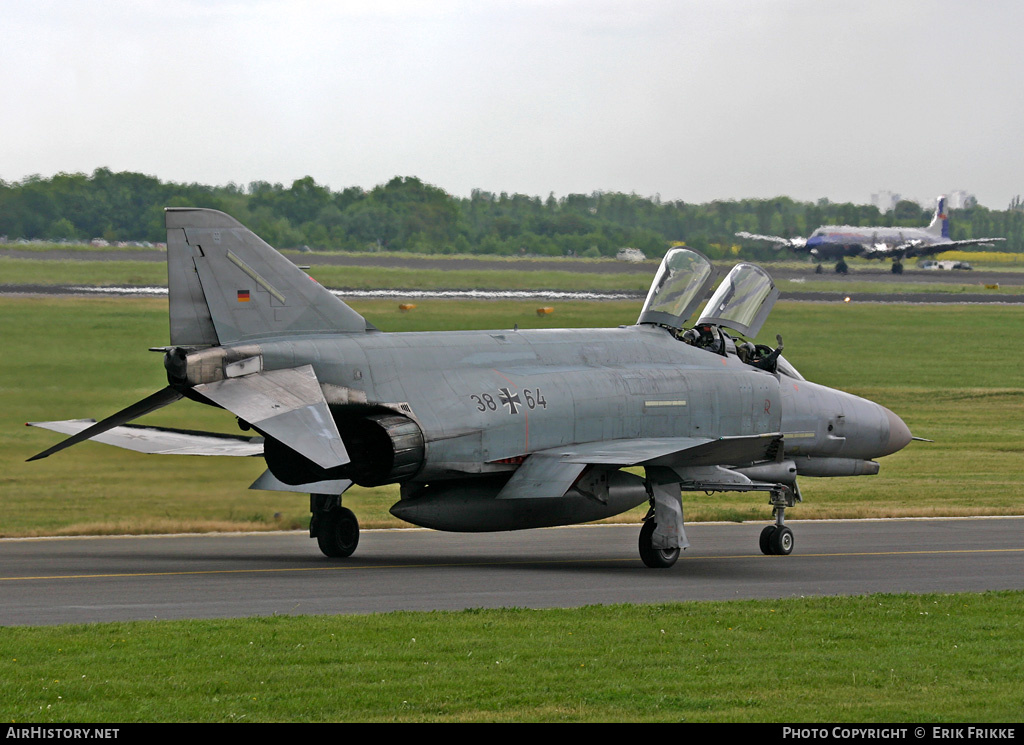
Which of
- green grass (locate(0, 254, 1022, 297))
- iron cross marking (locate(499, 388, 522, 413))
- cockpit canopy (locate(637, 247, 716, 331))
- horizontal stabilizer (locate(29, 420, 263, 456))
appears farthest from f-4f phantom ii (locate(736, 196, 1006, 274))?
iron cross marking (locate(499, 388, 522, 413))

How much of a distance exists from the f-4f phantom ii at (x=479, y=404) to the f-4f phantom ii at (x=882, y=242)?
5437 cm

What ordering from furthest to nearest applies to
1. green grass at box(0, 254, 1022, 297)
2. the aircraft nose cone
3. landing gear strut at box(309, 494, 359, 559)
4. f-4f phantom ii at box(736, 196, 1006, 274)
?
f-4f phantom ii at box(736, 196, 1006, 274) → green grass at box(0, 254, 1022, 297) → the aircraft nose cone → landing gear strut at box(309, 494, 359, 559)

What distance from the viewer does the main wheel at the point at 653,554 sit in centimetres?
1955

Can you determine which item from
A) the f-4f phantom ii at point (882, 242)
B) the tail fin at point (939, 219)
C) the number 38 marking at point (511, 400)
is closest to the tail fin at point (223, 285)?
the number 38 marking at point (511, 400)

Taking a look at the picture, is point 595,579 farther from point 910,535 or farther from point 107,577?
point 910,535

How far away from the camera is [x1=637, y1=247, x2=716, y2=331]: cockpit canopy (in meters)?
22.8

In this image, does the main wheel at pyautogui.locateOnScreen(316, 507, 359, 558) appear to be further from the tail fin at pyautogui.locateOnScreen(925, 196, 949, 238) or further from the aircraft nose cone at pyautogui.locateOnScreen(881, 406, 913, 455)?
the tail fin at pyautogui.locateOnScreen(925, 196, 949, 238)

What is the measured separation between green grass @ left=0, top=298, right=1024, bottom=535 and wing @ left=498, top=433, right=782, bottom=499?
639 centimetres

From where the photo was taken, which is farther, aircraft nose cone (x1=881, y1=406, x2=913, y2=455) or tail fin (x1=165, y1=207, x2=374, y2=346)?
aircraft nose cone (x1=881, y1=406, x2=913, y2=455)

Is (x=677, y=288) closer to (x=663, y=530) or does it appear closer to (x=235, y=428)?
(x=663, y=530)

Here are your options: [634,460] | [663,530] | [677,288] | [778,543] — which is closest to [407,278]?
[677,288]

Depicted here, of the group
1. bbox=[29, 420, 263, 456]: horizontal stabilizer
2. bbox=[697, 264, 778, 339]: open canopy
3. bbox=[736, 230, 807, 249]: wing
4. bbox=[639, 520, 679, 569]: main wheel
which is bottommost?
bbox=[639, 520, 679, 569]: main wheel

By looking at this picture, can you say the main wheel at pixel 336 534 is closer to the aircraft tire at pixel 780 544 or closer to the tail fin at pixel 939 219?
the aircraft tire at pixel 780 544

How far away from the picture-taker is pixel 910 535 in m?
23.8
